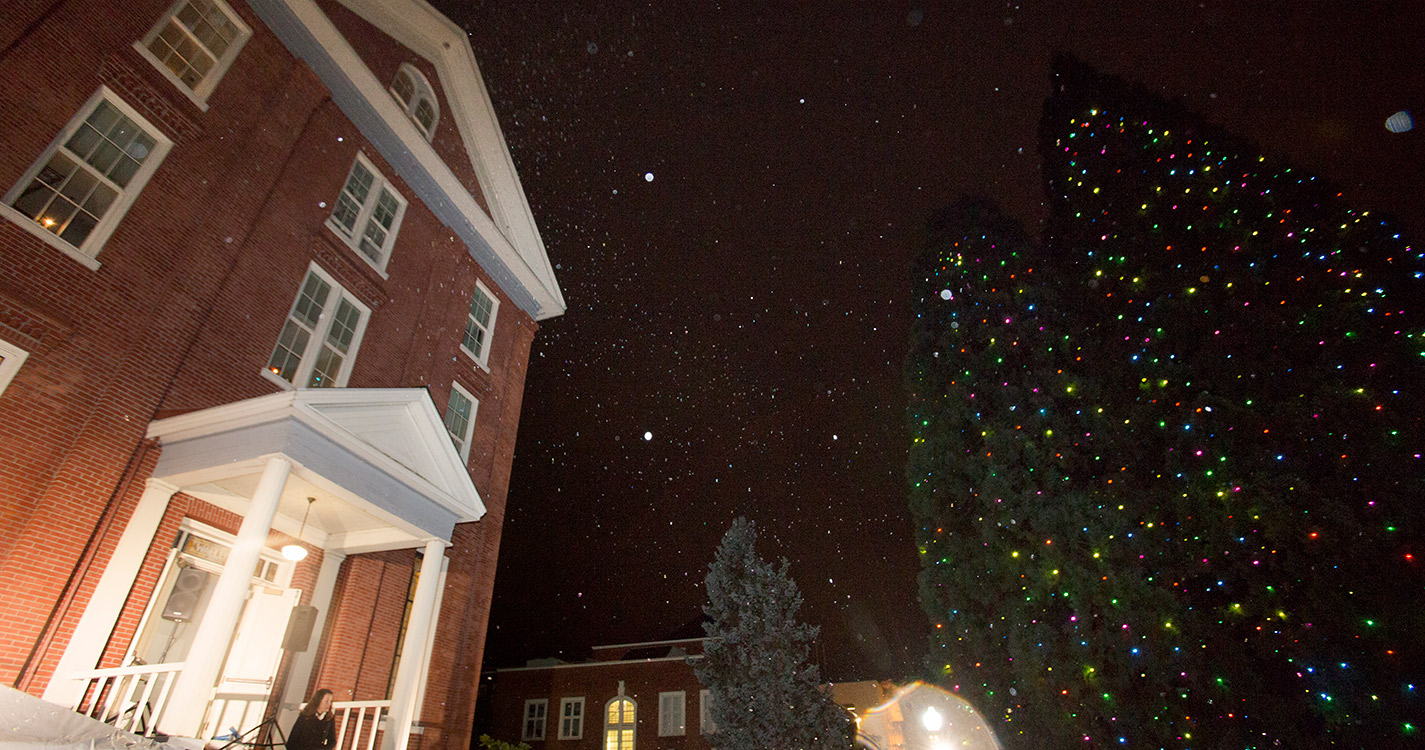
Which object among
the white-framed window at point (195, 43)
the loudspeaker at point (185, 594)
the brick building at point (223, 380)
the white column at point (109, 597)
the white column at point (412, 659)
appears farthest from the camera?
the white-framed window at point (195, 43)

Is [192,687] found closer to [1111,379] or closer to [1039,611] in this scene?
[1039,611]

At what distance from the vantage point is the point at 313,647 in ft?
30.4

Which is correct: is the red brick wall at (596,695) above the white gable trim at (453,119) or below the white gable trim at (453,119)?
below

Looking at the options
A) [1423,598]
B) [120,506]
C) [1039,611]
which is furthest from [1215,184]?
[120,506]

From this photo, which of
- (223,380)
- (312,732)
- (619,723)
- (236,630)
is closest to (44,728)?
(312,732)

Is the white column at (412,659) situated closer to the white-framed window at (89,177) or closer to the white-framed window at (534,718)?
the white-framed window at (89,177)

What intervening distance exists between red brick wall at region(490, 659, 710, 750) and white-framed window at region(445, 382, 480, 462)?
19.3 meters

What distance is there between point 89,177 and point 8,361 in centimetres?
247

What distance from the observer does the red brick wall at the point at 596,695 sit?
27.4 metres

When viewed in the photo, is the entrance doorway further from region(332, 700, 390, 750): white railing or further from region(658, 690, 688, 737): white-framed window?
region(658, 690, 688, 737): white-framed window

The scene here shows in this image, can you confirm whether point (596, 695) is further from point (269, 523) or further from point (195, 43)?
point (195, 43)

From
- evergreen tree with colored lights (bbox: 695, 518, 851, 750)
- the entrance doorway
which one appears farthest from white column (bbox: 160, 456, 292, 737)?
evergreen tree with colored lights (bbox: 695, 518, 851, 750)

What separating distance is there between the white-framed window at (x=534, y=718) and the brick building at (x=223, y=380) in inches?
801

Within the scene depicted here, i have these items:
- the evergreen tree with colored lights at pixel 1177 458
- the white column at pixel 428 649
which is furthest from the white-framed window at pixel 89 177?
the evergreen tree with colored lights at pixel 1177 458
